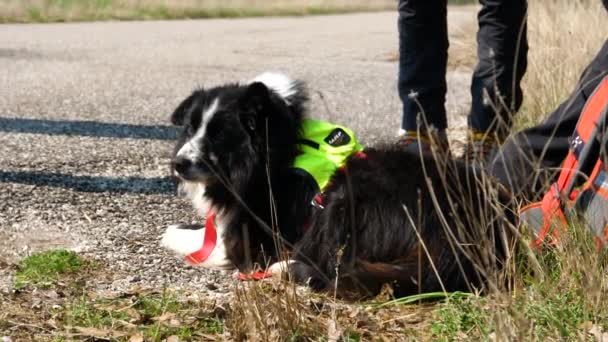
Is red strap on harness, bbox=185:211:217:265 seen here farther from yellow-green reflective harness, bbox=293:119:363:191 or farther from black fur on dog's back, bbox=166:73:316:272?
yellow-green reflective harness, bbox=293:119:363:191

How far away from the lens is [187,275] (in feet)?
12.8

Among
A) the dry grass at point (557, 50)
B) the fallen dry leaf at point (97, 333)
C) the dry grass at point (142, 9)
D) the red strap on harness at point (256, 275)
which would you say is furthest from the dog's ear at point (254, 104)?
the dry grass at point (142, 9)

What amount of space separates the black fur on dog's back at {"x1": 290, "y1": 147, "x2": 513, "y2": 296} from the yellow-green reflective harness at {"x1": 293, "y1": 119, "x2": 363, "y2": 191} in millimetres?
149

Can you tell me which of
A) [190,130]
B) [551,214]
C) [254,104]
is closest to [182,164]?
[190,130]

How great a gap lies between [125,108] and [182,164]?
11.6 feet

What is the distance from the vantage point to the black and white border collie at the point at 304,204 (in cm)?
346

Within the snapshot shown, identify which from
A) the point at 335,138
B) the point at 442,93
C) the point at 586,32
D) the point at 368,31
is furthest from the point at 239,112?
the point at 368,31

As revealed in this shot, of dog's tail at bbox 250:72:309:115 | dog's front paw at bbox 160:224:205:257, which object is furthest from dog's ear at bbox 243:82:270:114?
dog's front paw at bbox 160:224:205:257

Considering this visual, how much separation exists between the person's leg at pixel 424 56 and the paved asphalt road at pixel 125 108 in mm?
723

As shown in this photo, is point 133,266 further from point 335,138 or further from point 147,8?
point 147,8

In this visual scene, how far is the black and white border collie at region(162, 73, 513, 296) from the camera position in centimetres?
346

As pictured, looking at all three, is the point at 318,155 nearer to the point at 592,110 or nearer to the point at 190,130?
the point at 190,130

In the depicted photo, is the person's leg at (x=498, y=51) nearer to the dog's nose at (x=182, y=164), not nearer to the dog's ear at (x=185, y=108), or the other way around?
the dog's ear at (x=185, y=108)

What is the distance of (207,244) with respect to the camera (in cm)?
421
